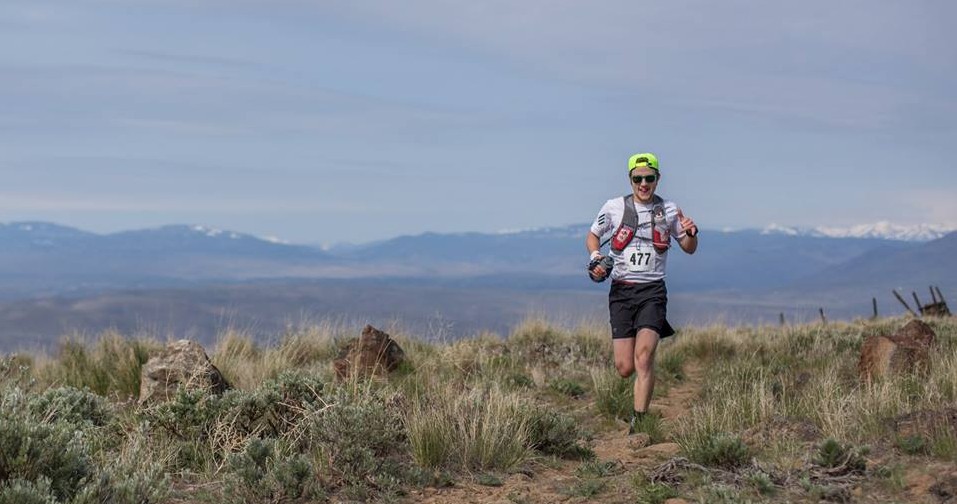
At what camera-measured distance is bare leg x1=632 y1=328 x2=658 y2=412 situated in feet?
25.6

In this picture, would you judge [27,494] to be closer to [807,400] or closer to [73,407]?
[73,407]

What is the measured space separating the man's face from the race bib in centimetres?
41

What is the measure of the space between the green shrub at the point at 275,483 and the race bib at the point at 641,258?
3482 millimetres

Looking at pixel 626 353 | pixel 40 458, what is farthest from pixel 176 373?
Result: pixel 626 353

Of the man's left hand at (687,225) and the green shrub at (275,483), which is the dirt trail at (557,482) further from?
the man's left hand at (687,225)

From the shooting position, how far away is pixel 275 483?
17.3ft

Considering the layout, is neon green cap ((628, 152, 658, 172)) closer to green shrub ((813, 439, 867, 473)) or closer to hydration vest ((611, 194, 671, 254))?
hydration vest ((611, 194, 671, 254))

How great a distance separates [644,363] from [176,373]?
13.5ft

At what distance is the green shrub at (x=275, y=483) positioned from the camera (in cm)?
526

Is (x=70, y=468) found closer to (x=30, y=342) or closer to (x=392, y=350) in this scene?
(x=392, y=350)

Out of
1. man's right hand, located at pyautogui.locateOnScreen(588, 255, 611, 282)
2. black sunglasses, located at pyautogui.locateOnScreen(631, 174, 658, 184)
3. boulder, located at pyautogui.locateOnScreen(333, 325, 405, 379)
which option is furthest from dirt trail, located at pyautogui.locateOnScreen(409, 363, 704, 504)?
boulder, located at pyautogui.locateOnScreen(333, 325, 405, 379)

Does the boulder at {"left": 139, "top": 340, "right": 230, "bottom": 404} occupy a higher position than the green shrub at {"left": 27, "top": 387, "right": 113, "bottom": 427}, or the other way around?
the boulder at {"left": 139, "top": 340, "right": 230, "bottom": 404}

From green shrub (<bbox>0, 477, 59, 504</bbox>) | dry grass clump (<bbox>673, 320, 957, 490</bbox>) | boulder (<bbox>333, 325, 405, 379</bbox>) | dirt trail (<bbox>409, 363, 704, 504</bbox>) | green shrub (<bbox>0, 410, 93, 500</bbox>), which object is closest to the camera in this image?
green shrub (<bbox>0, 477, 59, 504</bbox>)

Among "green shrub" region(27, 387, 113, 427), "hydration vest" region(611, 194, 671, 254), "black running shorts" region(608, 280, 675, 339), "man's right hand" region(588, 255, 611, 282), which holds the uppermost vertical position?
"hydration vest" region(611, 194, 671, 254)
